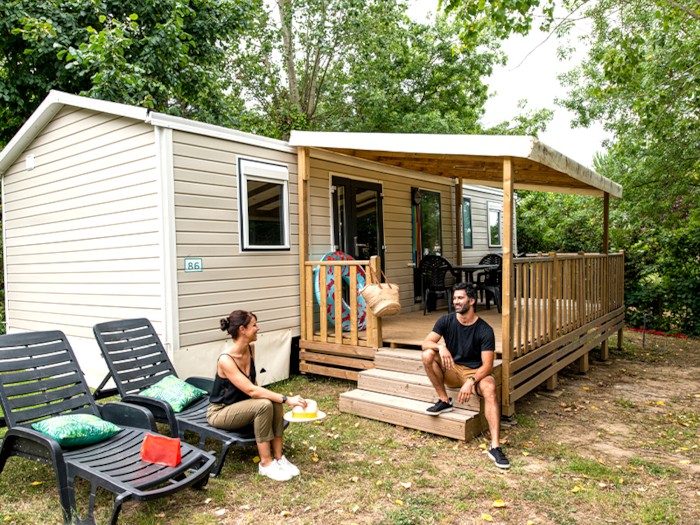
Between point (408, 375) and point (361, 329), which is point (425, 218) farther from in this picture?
point (408, 375)

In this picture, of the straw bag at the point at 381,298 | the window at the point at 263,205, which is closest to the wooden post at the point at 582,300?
the straw bag at the point at 381,298

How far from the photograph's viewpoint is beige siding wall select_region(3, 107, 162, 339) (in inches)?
189

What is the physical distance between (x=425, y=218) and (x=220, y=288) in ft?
14.2

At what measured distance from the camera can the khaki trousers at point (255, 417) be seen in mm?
3146

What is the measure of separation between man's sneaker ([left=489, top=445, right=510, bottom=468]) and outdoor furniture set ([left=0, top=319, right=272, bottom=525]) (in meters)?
1.69

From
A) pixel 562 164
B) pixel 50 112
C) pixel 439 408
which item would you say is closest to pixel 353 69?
pixel 50 112

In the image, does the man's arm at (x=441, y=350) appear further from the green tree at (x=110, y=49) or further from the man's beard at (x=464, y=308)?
the green tree at (x=110, y=49)

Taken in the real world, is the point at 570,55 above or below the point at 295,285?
above

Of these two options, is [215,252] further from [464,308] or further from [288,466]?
[464,308]

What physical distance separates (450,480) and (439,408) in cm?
80

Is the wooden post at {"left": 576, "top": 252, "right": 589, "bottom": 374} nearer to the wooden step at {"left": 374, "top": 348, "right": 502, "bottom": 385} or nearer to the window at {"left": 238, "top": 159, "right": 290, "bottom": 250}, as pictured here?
the wooden step at {"left": 374, "top": 348, "right": 502, "bottom": 385}

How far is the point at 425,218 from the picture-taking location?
8312 mm

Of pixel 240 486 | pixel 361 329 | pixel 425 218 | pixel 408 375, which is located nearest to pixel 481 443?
pixel 408 375

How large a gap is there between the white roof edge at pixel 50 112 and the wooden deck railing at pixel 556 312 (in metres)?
3.93
